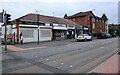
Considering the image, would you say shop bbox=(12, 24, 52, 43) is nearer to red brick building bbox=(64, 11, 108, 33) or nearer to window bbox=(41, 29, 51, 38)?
window bbox=(41, 29, 51, 38)

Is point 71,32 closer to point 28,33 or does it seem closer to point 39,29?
point 39,29

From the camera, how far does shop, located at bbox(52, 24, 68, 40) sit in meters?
43.5

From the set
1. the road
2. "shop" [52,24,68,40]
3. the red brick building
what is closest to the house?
"shop" [52,24,68,40]

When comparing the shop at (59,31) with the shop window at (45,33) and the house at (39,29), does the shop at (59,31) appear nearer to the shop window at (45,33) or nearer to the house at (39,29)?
the house at (39,29)

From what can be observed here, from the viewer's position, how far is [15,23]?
34.1 meters

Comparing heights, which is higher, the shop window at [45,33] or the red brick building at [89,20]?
the red brick building at [89,20]

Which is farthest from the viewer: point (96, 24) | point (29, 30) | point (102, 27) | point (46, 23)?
point (102, 27)

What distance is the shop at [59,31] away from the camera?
43.5m

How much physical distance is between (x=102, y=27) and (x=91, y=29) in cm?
1448

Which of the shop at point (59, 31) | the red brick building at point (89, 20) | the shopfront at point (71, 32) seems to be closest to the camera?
the shop at point (59, 31)

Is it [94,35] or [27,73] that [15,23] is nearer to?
[27,73]

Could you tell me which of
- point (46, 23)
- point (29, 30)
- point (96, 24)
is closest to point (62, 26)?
point (46, 23)

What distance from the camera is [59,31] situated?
44.9 m

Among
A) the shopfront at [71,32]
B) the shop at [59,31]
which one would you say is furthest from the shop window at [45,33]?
the shopfront at [71,32]
